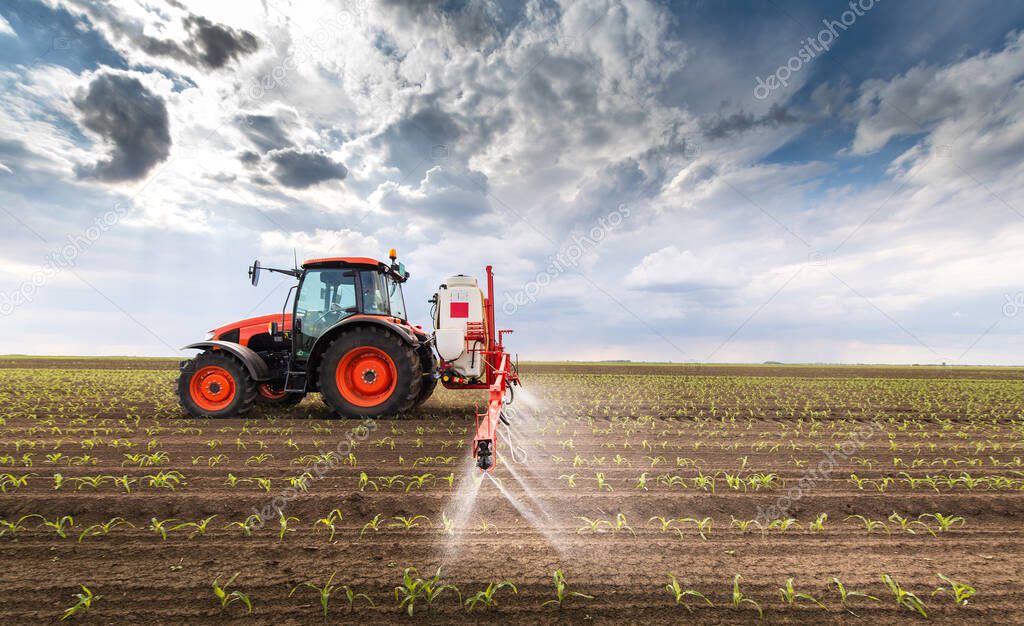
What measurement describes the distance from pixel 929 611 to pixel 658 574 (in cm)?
167

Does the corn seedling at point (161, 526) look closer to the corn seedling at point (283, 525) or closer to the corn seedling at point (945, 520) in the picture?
the corn seedling at point (283, 525)

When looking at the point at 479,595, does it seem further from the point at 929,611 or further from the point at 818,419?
the point at 818,419

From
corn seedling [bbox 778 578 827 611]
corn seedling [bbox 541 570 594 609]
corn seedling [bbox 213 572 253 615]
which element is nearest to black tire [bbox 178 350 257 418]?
corn seedling [bbox 213 572 253 615]

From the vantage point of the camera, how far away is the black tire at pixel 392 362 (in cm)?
791

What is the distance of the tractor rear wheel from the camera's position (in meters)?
9.40

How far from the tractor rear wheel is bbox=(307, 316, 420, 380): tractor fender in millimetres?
1541

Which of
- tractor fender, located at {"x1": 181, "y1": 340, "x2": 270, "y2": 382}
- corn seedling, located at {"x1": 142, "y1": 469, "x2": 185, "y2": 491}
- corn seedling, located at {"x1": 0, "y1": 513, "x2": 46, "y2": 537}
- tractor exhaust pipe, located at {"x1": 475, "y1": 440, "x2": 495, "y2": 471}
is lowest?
corn seedling, located at {"x1": 0, "y1": 513, "x2": 46, "y2": 537}

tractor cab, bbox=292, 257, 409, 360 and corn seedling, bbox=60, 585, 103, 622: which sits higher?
tractor cab, bbox=292, 257, 409, 360

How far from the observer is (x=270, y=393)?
9.55 meters

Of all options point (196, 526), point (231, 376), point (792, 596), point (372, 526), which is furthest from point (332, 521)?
point (231, 376)

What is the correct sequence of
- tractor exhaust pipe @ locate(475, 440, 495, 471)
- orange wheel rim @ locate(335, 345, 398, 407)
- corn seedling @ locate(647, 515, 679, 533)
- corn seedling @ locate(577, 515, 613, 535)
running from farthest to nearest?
orange wheel rim @ locate(335, 345, 398, 407)
tractor exhaust pipe @ locate(475, 440, 495, 471)
corn seedling @ locate(647, 515, 679, 533)
corn seedling @ locate(577, 515, 613, 535)

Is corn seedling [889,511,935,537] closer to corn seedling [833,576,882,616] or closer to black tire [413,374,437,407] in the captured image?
corn seedling [833,576,882,616]

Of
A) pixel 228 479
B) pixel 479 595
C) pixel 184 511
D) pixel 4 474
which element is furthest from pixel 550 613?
pixel 4 474

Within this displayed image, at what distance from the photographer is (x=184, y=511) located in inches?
161
